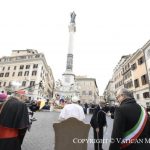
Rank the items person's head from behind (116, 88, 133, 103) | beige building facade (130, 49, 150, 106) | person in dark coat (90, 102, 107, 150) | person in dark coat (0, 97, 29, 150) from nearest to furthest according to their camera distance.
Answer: person's head from behind (116, 88, 133, 103) → person in dark coat (0, 97, 29, 150) → person in dark coat (90, 102, 107, 150) → beige building facade (130, 49, 150, 106)

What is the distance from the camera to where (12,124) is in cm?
299

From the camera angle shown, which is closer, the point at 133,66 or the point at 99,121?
the point at 99,121

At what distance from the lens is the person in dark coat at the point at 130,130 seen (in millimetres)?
2377

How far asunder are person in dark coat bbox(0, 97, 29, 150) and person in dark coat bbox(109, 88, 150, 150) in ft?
5.70

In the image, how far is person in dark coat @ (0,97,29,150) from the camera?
2.92 meters

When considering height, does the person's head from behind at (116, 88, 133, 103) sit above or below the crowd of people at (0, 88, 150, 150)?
above

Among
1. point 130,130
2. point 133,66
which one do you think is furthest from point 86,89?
point 130,130

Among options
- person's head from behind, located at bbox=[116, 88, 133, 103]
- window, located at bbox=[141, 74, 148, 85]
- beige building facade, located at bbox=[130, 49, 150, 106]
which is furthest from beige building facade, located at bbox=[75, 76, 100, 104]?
person's head from behind, located at bbox=[116, 88, 133, 103]

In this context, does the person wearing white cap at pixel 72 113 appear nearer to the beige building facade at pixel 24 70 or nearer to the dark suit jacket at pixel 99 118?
the dark suit jacket at pixel 99 118

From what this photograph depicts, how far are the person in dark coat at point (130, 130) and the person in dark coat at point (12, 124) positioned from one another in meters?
1.74

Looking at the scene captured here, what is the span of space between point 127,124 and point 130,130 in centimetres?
10

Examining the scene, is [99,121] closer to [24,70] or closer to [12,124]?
[12,124]

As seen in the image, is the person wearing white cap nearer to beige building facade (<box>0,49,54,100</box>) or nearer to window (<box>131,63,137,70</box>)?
window (<box>131,63,137,70</box>)

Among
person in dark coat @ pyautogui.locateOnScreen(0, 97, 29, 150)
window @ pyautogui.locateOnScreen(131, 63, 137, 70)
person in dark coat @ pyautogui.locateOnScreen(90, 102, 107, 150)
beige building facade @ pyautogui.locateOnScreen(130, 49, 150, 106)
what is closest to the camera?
person in dark coat @ pyautogui.locateOnScreen(0, 97, 29, 150)
